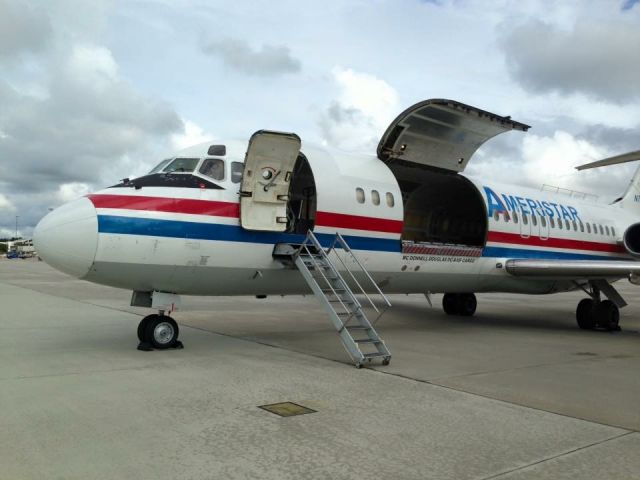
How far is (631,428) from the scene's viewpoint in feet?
17.4

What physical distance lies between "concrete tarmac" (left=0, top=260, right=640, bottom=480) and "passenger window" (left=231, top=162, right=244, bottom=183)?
287 centimetres

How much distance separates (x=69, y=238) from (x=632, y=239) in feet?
54.8

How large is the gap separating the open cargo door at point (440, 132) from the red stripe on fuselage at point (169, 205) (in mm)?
4568

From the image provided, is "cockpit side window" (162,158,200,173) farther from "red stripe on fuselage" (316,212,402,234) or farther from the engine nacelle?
the engine nacelle

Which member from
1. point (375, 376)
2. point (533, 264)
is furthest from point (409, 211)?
point (375, 376)

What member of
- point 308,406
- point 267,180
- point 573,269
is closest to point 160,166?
point 267,180

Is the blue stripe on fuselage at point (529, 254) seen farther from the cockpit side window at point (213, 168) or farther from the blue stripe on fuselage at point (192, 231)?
the cockpit side window at point (213, 168)

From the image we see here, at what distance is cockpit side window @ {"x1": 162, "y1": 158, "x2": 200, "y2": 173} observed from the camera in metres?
9.16

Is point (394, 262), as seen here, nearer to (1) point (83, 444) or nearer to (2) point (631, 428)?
(2) point (631, 428)

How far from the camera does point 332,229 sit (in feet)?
33.9

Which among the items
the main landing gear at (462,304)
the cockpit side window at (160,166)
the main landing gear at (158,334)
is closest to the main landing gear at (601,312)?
the main landing gear at (462,304)

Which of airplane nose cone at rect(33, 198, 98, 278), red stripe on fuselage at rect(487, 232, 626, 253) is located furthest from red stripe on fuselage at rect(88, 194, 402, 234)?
red stripe on fuselage at rect(487, 232, 626, 253)

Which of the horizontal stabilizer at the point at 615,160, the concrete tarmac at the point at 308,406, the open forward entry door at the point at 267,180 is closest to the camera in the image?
the concrete tarmac at the point at 308,406

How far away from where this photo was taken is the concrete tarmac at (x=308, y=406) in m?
4.15
